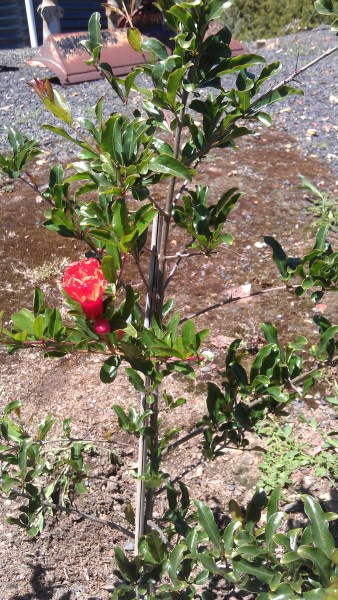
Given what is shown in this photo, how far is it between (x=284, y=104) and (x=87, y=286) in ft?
18.0

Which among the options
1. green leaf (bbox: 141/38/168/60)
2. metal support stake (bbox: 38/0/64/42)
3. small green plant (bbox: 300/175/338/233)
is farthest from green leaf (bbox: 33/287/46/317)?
metal support stake (bbox: 38/0/64/42)

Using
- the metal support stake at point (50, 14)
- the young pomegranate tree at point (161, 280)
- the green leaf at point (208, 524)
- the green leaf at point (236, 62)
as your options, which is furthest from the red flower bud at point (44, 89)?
the metal support stake at point (50, 14)

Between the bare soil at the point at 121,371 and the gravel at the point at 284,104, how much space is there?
0.42 metres

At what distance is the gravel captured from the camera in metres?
5.37

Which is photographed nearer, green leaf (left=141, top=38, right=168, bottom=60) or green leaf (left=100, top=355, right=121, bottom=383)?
green leaf (left=100, top=355, right=121, bottom=383)

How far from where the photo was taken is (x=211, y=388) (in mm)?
1604

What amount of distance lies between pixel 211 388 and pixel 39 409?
4.32 ft

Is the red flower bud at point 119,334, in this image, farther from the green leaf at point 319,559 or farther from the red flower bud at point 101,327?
the green leaf at point 319,559

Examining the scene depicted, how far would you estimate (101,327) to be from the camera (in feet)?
3.82

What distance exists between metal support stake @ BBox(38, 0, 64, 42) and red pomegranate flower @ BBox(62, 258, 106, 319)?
9195 millimetres

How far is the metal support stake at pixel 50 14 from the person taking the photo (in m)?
9.43

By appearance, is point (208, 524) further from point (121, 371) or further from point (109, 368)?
point (121, 371)

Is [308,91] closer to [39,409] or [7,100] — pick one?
[7,100]

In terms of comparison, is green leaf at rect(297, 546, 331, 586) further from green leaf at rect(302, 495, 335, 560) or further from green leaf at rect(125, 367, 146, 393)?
green leaf at rect(125, 367, 146, 393)
